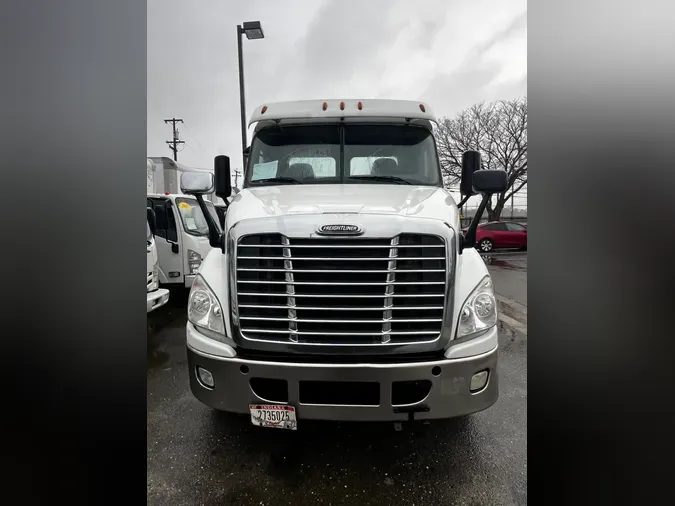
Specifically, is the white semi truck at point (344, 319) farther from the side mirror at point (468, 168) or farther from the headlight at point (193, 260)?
the headlight at point (193, 260)

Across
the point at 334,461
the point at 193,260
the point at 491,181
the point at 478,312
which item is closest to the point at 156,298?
the point at 193,260

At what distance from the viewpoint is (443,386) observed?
200 centimetres

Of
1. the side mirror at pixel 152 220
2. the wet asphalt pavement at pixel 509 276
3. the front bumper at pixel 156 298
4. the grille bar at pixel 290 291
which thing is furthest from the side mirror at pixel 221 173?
the wet asphalt pavement at pixel 509 276

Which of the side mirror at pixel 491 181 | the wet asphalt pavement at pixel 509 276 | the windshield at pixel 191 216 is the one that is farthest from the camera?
the wet asphalt pavement at pixel 509 276

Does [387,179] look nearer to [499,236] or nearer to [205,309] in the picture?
[205,309]

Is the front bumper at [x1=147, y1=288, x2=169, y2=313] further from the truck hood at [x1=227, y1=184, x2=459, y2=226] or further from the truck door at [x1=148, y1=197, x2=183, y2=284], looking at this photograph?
the truck hood at [x1=227, y1=184, x2=459, y2=226]

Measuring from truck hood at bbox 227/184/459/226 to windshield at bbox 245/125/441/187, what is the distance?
0.24 metres

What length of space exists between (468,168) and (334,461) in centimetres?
278

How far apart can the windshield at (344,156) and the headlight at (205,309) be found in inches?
51.6

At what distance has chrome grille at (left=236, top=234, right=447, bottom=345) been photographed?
210cm

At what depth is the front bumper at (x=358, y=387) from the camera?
1.96 meters
